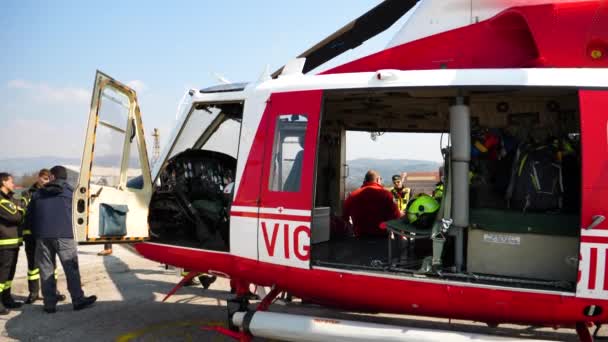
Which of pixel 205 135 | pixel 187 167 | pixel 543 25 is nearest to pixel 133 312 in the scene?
pixel 187 167

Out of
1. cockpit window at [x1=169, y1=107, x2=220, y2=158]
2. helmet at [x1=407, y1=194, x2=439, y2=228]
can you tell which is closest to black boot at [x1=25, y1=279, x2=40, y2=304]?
cockpit window at [x1=169, y1=107, x2=220, y2=158]

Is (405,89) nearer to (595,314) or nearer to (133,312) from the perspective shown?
(595,314)

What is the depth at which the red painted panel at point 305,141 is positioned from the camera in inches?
164

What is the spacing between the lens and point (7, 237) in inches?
247

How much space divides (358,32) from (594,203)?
145 inches

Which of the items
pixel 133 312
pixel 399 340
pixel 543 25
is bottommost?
pixel 133 312

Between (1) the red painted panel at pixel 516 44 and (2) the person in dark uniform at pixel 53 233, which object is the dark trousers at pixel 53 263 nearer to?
(2) the person in dark uniform at pixel 53 233

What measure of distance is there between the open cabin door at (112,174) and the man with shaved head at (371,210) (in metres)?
2.75

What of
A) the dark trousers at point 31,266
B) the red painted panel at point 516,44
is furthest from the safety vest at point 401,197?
the dark trousers at point 31,266

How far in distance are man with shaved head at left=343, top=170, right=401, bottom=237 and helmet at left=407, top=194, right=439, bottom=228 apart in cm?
222

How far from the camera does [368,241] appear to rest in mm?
5906

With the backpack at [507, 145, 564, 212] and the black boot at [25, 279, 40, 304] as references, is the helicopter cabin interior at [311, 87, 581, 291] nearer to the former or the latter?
the backpack at [507, 145, 564, 212]

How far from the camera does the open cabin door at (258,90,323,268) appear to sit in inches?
163

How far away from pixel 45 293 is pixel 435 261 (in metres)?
5.11
